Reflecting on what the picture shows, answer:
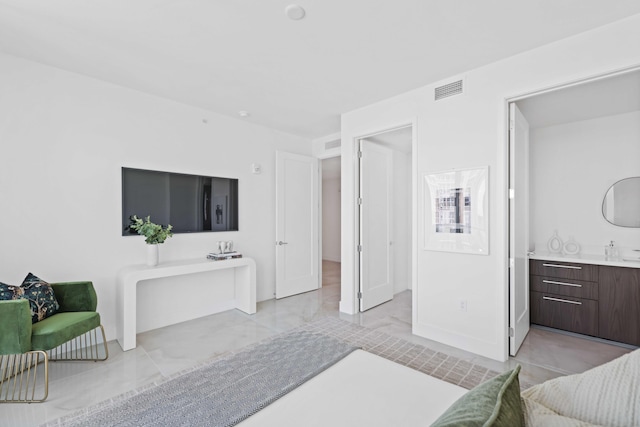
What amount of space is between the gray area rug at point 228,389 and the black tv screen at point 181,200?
2.39 meters

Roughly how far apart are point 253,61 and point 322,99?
1.07m

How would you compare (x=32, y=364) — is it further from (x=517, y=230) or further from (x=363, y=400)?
(x=517, y=230)

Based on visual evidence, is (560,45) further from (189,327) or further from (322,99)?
(189,327)

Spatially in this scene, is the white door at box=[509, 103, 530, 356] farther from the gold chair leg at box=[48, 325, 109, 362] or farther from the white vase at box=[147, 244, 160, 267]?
the gold chair leg at box=[48, 325, 109, 362]

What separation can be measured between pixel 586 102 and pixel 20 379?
226 inches

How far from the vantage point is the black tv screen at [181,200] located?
3324 millimetres

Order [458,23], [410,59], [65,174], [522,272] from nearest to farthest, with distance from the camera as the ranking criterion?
1. [458,23]
2. [410,59]
3. [65,174]
4. [522,272]

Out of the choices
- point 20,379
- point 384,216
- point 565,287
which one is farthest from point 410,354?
point 20,379

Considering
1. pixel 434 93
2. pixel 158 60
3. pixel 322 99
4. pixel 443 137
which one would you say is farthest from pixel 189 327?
pixel 434 93

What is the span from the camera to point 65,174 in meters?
2.90

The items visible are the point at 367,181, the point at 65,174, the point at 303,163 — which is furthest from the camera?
the point at 303,163

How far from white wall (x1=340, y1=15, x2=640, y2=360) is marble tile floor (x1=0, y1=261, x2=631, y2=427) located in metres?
0.29

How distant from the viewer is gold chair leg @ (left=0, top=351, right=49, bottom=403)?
84.4 inches

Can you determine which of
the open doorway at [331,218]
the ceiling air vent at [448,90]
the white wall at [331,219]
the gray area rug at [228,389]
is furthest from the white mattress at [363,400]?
the white wall at [331,219]
